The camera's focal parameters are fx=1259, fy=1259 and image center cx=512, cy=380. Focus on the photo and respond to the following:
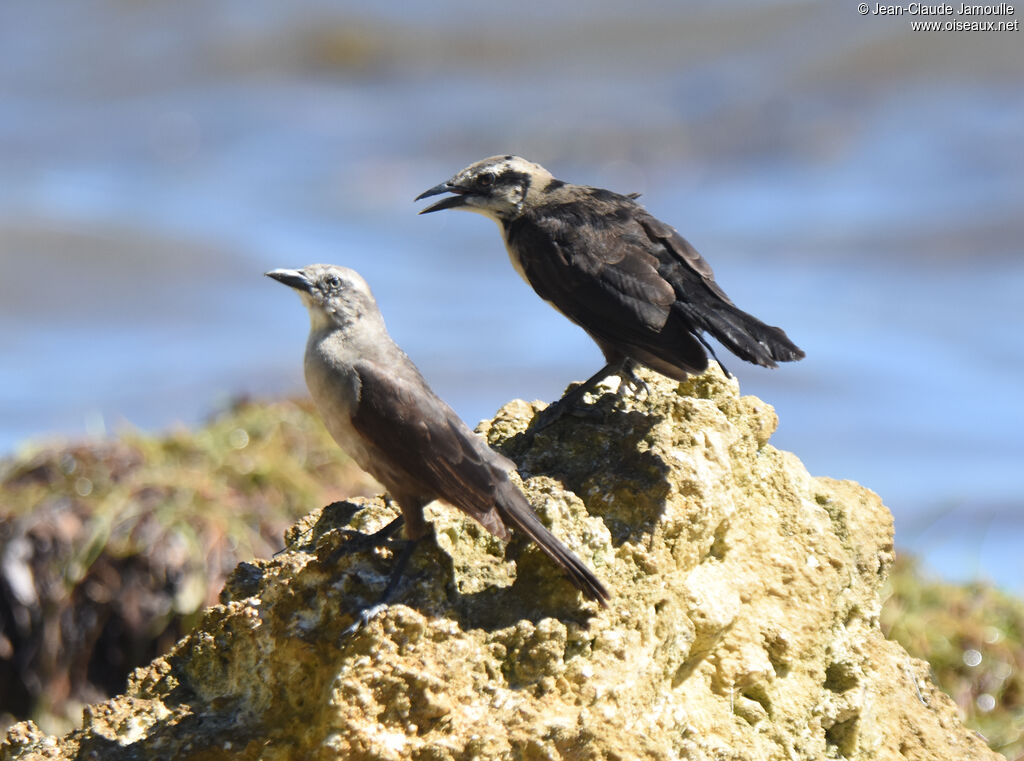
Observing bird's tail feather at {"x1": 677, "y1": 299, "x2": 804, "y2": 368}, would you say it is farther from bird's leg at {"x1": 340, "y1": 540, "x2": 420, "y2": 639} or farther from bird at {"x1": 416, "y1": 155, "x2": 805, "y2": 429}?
bird's leg at {"x1": 340, "y1": 540, "x2": 420, "y2": 639}

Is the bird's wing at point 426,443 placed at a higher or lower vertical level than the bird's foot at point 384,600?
higher

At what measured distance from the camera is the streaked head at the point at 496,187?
510 cm

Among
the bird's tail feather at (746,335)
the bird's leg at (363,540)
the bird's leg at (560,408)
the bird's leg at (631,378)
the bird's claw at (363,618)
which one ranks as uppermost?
the bird's tail feather at (746,335)

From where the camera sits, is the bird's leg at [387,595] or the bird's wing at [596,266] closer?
the bird's leg at [387,595]

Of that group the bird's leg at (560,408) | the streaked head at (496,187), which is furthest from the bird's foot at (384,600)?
the streaked head at (496,187)

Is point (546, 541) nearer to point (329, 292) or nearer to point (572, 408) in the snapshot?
point (572, 408)

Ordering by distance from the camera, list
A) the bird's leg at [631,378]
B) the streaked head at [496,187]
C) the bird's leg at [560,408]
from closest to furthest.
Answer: the bird's leg at [560,408], the bird's leg at [631,378], the streaked head at [496,187]

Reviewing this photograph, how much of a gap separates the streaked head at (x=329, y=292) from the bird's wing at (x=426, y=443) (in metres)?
0.24

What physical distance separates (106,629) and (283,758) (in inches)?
156

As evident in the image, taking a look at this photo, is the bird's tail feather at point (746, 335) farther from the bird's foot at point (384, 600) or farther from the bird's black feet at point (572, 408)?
the bird's foot at point (384, 600)

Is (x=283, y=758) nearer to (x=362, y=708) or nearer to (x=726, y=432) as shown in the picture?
(x=362, y=708)

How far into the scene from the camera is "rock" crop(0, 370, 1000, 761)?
317 centimetres

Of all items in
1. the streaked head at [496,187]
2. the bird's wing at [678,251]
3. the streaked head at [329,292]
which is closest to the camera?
the streaked head at [329,292]

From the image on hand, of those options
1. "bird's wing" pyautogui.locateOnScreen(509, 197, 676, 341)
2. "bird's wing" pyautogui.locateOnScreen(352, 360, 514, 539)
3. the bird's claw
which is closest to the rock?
the bird's claw
